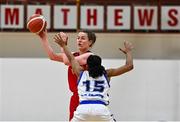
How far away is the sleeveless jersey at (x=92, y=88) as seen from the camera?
6090 mm

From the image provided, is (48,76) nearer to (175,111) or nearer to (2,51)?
(2,51)

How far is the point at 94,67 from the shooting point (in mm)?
6141

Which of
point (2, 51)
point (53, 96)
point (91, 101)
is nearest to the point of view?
point (91, 101)

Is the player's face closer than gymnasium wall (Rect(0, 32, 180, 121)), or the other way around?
the player's face

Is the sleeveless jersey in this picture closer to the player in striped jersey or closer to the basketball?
the player in striped jersey

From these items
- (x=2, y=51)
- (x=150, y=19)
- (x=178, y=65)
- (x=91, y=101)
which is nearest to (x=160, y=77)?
(x=178, y=65)

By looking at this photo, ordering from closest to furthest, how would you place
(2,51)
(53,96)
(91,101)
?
1. (91,101)
2. (53,96)
3. (2,51)

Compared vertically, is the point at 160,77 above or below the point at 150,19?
below

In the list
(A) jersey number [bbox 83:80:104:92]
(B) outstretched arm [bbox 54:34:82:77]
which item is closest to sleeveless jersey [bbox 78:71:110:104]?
(A) jersey number [bbox 83:80:104:92]

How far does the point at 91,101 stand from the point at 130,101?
179 inches

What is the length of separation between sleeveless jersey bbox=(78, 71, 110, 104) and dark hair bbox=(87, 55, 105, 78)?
0.04 metres

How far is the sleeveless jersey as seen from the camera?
6.09 metres

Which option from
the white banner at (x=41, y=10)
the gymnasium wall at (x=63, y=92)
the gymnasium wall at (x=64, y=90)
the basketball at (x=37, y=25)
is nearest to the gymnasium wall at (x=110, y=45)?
the white banner at (x=41, y=10)

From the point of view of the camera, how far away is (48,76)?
10.6m
